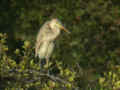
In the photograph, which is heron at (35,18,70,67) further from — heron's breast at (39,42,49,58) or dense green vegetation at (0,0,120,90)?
dense green vegetation at (0,0,120,90)

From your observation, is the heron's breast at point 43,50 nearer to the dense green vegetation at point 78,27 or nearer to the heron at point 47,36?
the heron at point 47,36

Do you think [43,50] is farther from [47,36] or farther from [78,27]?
[78,27]

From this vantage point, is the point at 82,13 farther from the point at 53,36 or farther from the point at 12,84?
the point at 12,84

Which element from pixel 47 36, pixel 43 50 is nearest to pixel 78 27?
pixel 43 50

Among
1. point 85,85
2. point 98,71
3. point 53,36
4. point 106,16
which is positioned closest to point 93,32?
point 106,16

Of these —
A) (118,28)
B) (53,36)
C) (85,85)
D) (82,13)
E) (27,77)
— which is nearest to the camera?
A: (27,77)

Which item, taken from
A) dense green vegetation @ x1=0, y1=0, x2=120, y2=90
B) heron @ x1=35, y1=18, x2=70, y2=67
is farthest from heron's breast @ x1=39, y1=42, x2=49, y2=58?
dense green vegetation @ x1=0, y1=0, x2=120, y2=90

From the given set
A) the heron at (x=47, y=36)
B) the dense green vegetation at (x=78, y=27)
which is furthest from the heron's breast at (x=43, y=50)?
the dense green vegetation at (x=78, y=27)

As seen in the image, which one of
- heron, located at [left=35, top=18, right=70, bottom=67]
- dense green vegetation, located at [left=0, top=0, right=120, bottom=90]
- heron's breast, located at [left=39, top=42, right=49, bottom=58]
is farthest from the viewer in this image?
dense green vegetation, located at [left=0, top=0, right=120, bottom=90]

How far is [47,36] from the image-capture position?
453 centimetres

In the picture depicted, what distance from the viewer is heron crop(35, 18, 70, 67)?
175 inches

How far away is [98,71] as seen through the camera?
25.8 feet

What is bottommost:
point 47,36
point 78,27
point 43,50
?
point 78,27

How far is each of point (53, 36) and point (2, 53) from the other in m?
1.00
